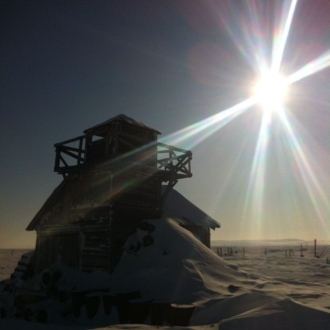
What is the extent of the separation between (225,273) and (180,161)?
20.1 ft

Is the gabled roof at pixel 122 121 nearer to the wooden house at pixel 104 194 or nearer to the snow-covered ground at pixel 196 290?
the wooden house at pixel 104 194

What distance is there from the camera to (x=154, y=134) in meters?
17.9

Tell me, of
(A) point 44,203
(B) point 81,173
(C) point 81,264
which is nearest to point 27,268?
(A) point 44,203

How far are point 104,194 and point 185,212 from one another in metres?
→ 6.84

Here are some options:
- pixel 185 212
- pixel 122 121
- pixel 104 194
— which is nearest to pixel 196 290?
pixel 104 194

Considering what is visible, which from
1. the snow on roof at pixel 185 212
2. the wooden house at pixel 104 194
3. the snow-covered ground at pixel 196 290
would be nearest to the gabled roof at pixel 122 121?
the wooden house at pixel 104 194

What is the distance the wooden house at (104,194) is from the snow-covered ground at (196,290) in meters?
0.86

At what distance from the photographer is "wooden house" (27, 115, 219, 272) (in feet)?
48.5

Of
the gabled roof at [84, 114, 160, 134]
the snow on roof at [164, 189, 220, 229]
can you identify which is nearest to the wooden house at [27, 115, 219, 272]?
the gabled roof at [84, 114, 160, 134]

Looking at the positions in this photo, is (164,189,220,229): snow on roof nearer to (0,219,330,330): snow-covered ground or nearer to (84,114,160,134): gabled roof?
(0,219,330,330): snow-covered ground

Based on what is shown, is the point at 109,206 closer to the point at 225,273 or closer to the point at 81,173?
the point at 81,173

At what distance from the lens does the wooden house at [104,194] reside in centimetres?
1480

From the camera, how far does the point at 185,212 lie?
806 inches

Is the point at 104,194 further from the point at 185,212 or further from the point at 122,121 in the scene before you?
the point at 185,212
